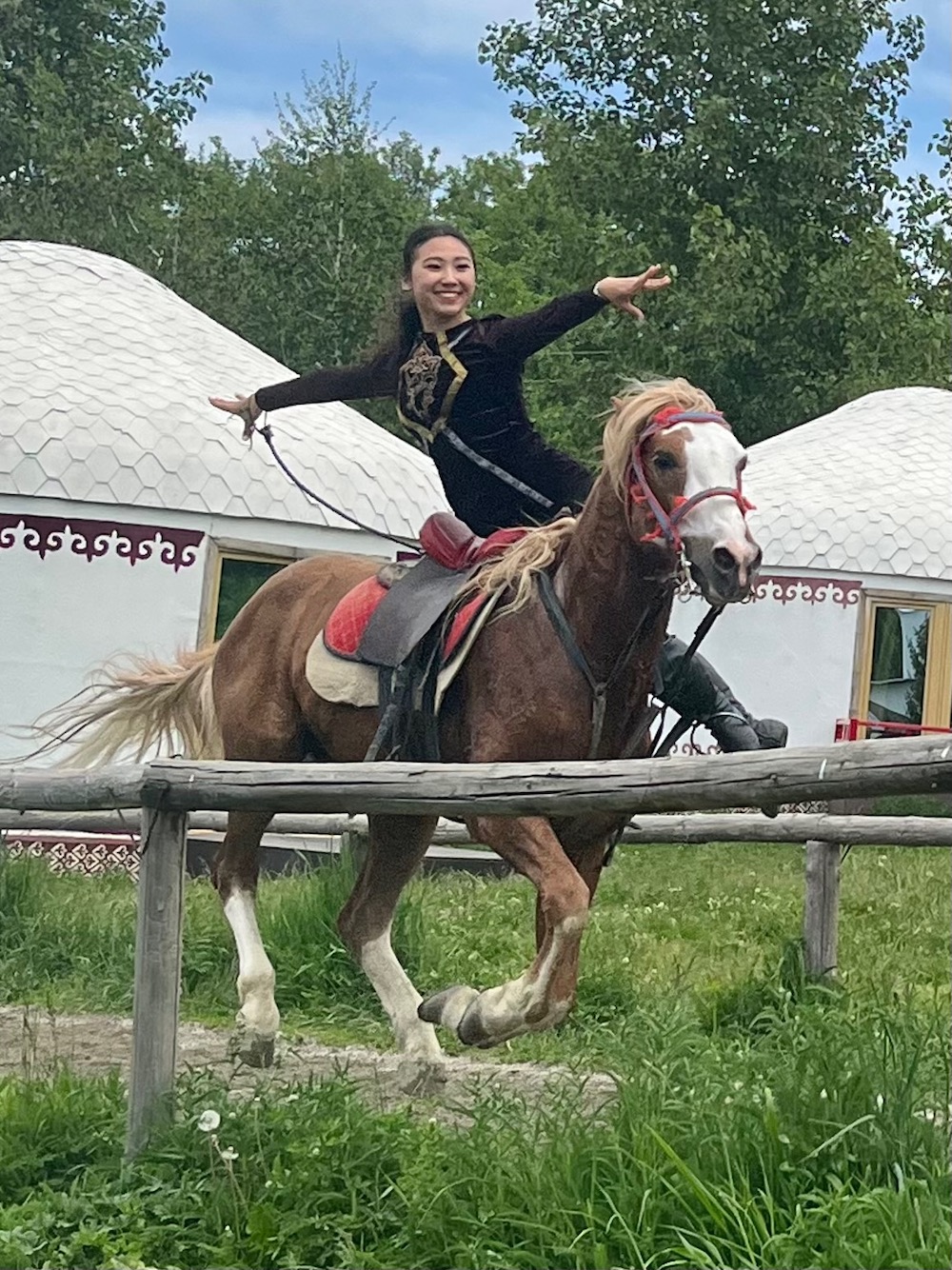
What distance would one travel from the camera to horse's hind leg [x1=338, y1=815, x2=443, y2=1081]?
510 cm

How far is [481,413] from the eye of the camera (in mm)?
4824

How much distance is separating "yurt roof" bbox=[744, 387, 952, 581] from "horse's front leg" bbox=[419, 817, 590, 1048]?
32.6 feet

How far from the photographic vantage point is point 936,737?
2.75m

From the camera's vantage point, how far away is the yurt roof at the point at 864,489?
1403 cm

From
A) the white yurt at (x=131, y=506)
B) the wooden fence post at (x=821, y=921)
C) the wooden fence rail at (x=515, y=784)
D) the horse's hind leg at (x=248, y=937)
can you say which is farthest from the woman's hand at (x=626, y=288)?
the white yurt at (x=131, y=506)

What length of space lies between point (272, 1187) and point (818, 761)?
1.25 metres

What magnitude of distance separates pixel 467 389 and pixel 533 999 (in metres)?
1.64

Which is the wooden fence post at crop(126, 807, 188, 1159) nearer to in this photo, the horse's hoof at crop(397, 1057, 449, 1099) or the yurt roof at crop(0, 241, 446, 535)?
the horse's hoof at crop(397, 1057, 449, 1099)

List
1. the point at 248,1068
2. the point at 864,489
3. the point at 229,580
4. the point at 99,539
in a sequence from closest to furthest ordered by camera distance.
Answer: the point at 248,1068 < the point at 99,539 < the point at 229,580 < the point at 864,489

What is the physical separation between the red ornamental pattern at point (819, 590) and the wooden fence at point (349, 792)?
10439mm

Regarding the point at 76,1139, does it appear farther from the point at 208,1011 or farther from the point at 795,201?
the point at 795,201

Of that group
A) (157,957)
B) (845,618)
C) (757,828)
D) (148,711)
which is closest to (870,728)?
(845,618)

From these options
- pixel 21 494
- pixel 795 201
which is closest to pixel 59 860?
pixel 21 494

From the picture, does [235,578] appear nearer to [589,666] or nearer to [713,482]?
[589,666]
